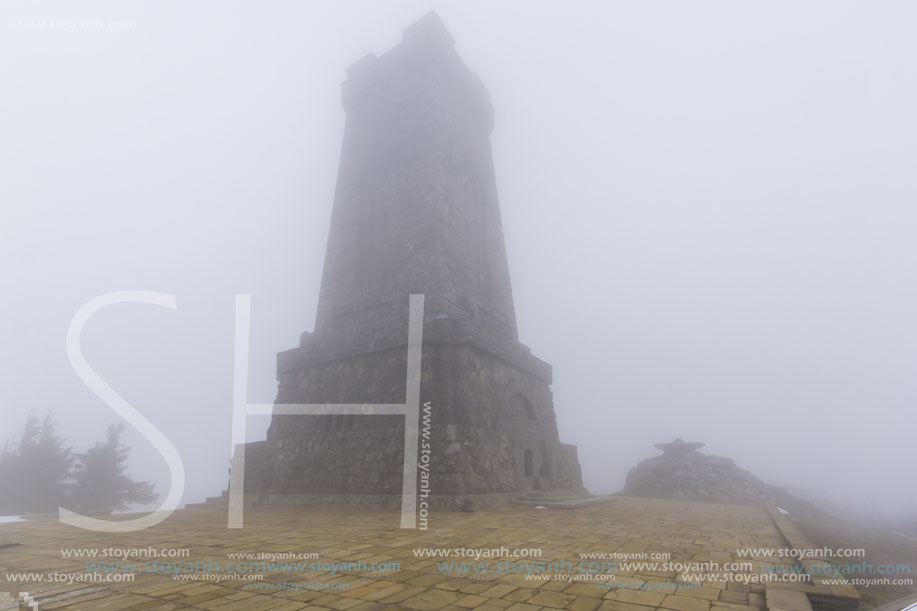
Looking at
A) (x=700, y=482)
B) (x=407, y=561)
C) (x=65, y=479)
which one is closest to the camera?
(x=407, y=561)

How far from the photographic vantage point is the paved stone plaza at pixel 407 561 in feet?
9.16

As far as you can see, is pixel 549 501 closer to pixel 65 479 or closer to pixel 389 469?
pixel 389 469

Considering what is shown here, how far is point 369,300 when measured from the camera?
11188mm

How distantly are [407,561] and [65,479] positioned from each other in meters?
27.2

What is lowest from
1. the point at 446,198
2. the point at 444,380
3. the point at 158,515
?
the point at 158,515

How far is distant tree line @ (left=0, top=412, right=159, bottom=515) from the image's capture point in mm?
21531

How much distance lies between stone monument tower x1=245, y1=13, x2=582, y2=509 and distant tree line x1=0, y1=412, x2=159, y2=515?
1738 cm

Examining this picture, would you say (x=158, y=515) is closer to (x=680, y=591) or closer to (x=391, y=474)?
(x=391, y=474)

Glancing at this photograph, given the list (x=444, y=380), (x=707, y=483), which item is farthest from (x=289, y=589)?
(x=707, y=483)

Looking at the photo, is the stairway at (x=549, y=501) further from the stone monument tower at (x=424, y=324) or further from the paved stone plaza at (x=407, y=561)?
the paved stone plaza at (x=407, y=561)

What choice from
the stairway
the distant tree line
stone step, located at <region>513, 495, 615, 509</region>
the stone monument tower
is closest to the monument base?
the stone monument tower

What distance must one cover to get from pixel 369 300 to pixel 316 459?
375 centimetres

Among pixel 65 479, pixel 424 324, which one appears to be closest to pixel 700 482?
pixel 424 324

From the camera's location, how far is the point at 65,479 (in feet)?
74.4
